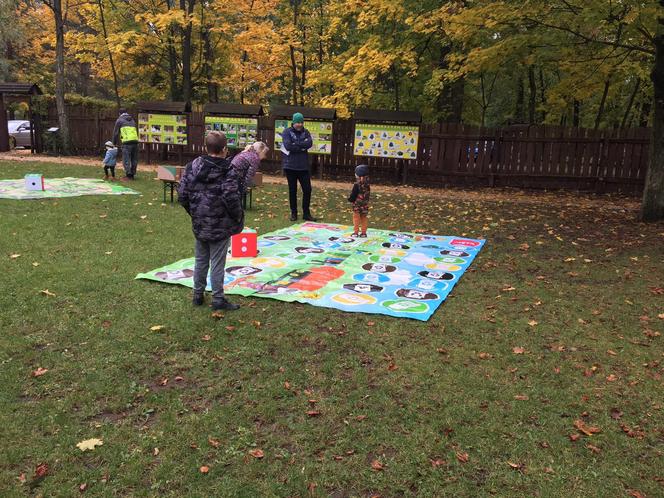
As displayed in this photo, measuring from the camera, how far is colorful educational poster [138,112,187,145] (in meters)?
19.3

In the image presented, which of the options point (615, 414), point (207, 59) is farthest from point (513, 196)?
point (207, 59)

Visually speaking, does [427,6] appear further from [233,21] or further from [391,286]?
[391,286]

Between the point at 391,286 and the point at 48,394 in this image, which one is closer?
the point at 48,394

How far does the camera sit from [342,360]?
4312 mm

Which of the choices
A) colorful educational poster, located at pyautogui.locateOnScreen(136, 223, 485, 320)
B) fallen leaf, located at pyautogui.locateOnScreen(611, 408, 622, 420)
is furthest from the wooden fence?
fallen leaf, located at pyautogui.locateOnScreen(611, 408, 622, 420)

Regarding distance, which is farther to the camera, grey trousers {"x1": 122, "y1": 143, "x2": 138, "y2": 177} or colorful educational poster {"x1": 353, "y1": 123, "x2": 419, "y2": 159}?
colorful educational poster {"x1": 353, "y1": 123, "x2": 419, "y2": 159}

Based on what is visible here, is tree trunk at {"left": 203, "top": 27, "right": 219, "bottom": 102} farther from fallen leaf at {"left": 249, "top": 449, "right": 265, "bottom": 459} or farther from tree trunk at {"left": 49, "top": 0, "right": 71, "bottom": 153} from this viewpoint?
fallen leaf at {"left": 249, "top": 449, "right": 265, "bottom": 459}

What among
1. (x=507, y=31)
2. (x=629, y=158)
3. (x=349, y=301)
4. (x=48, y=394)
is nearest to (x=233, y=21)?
(x=507, y=31)

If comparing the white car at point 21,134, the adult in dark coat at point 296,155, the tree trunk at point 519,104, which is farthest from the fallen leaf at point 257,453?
the tree trunk at point 519,104

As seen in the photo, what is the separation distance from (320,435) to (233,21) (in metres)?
24.0

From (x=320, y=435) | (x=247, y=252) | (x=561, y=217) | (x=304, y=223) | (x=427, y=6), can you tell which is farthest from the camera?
(x=427, y=6)

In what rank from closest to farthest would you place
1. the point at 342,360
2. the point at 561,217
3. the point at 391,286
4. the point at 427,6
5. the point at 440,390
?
the point at 440,390, the point at 342,360, the point at 391,286, the point at 561,217, the point at 427,6

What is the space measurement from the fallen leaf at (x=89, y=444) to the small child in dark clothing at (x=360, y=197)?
19.7ft

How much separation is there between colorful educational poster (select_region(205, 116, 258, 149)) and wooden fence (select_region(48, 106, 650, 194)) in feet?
1.73
